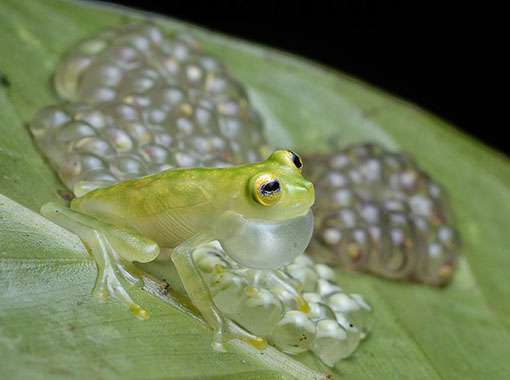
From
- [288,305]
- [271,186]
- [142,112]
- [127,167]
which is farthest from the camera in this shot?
[142,112]

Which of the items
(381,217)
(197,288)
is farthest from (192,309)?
(381,217)

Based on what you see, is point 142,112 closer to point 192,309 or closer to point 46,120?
point 46,120

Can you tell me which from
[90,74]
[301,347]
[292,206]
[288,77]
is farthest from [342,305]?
[288,77]

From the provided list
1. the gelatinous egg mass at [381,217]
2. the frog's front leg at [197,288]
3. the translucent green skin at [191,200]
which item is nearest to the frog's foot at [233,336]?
the frog's front leg at [197,288]

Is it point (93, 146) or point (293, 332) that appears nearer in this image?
point (293, 332)

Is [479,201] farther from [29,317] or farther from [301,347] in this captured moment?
[29,317]

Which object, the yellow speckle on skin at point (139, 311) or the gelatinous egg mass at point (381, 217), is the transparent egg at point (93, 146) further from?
the gelatinous egg mass at point (381, 217)
